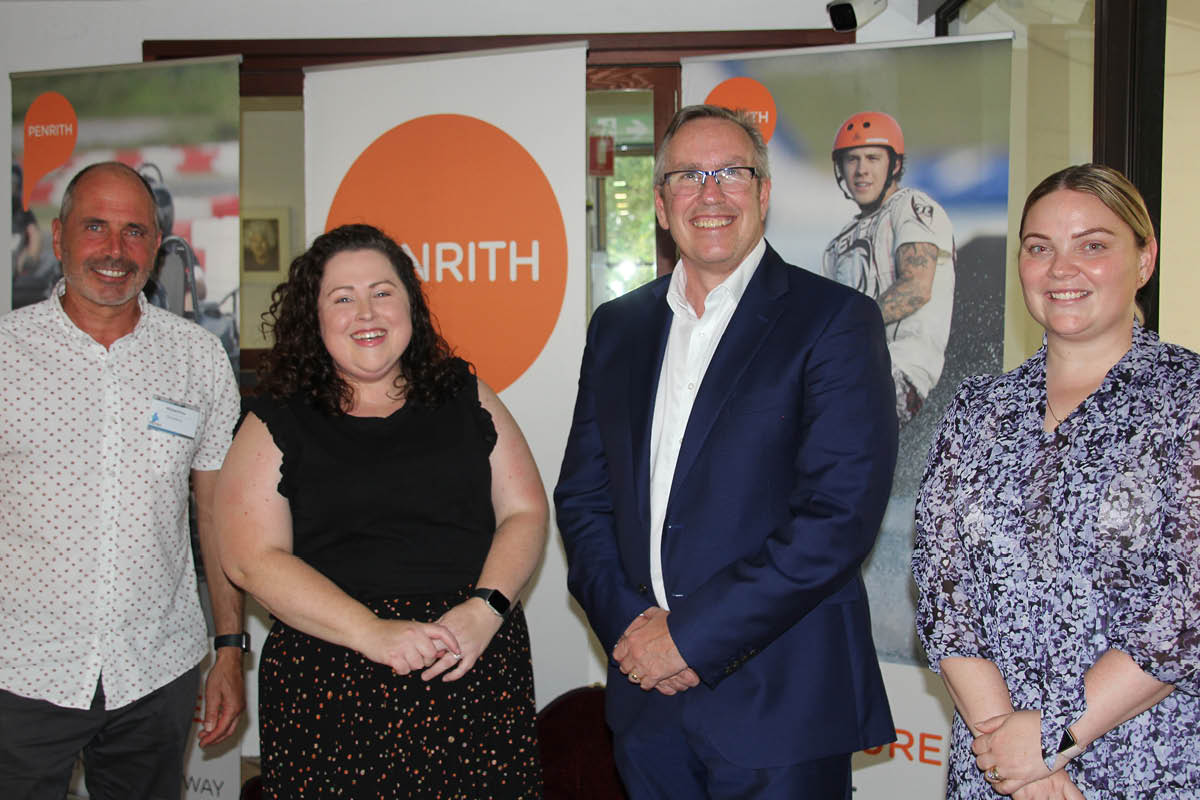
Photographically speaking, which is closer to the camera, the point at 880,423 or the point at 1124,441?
the point at 1124,441

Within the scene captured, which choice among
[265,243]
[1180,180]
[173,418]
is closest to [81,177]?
[173,418]

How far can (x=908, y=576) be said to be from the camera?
323 cm

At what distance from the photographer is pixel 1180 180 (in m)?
2.41

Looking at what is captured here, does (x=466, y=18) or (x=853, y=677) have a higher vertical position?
(x=466, y=18)

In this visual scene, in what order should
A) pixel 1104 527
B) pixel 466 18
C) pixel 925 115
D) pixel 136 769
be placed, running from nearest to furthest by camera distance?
pixel 1104 527 < pixel 136 769 < pixel 925 115 < pixel 466 18

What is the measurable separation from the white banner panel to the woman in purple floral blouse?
1.92 m

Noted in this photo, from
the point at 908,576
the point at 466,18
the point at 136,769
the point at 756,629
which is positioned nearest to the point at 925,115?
the point at 908,576

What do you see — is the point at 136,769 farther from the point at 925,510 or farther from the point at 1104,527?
the point at 1104,527

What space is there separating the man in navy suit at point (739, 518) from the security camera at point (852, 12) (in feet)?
5.58

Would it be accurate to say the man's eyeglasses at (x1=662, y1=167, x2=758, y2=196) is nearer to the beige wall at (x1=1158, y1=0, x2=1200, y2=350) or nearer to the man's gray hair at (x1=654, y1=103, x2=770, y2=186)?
the man's gray hair at (x1=654, y1=103, x2=770, y2=186)

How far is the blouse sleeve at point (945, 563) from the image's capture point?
1715 millimetres

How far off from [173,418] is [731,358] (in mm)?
1561

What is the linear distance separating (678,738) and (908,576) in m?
1.56

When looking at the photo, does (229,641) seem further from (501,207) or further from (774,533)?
(501,207)
